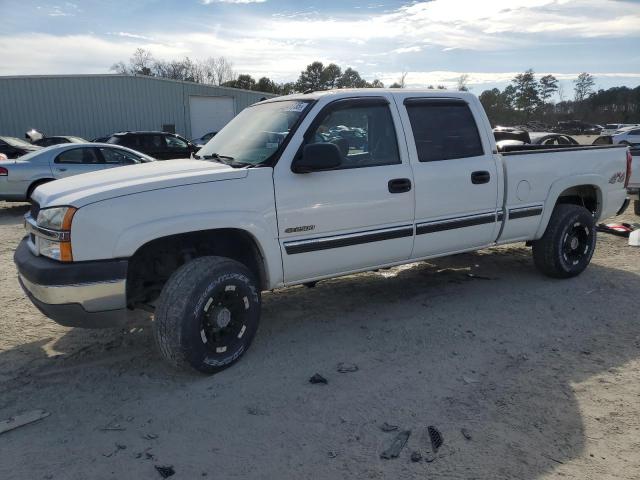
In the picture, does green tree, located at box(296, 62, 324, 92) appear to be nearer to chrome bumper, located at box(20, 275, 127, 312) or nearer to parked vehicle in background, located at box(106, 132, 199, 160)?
parked vehicle in background, located at box(106, 132, 199, 160)

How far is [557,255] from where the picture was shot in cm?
562

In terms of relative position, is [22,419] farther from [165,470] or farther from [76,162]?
[76,162]

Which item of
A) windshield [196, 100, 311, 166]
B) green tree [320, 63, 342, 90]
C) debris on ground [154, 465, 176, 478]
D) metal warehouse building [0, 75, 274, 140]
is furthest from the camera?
green tree [320, 63, 342, 90]

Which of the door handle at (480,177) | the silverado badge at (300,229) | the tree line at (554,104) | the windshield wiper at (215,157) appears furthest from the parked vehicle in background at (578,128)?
the silverado badge at (300,229)

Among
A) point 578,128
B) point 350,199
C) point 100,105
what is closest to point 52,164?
point 350,199

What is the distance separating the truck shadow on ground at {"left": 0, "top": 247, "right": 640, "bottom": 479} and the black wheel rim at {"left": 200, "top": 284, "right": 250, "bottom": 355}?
222 mm

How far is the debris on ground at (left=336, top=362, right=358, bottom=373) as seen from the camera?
12.5 feet

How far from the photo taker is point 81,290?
325cm

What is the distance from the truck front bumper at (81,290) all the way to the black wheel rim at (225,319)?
0.55 m

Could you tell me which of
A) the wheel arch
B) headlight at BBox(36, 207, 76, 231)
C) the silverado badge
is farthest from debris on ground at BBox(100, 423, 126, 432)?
the silverado badge

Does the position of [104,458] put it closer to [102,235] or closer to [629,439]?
[102,235]

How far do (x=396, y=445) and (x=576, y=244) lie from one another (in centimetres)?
394

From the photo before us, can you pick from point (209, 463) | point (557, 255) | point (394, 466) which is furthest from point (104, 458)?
point (557, 255)

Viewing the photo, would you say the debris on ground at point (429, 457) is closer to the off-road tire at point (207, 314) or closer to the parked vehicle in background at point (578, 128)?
the off-road tire at point (207, 314)
